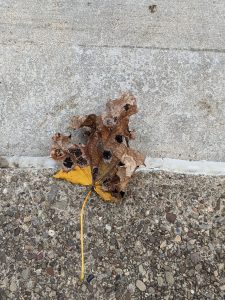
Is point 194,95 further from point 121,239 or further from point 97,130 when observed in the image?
point 121,239

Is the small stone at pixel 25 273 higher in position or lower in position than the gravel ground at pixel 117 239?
lower

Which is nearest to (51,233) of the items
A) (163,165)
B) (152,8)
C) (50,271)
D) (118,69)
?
(50,271)

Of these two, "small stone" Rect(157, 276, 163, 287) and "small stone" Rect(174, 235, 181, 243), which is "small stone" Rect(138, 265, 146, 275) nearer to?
"small stone" Rect(157, 276, 163, 287)

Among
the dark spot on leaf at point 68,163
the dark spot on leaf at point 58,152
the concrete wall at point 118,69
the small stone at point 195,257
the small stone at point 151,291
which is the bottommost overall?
the small stone at point 151,291

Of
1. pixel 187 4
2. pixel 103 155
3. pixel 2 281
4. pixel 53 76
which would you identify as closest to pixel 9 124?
pixel 53 76

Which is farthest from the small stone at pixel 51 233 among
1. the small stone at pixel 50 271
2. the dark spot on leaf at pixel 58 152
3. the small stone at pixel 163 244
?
the small stone at pixel 163 244

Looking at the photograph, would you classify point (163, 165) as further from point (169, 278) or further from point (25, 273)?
point (25, 273)

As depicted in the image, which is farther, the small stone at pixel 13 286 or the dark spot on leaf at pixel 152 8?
the dark spot on leaf at pixel 152 8

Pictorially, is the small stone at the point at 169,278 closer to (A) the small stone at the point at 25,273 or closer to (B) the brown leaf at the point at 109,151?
(B) the brown leaf at the point at 109,151
